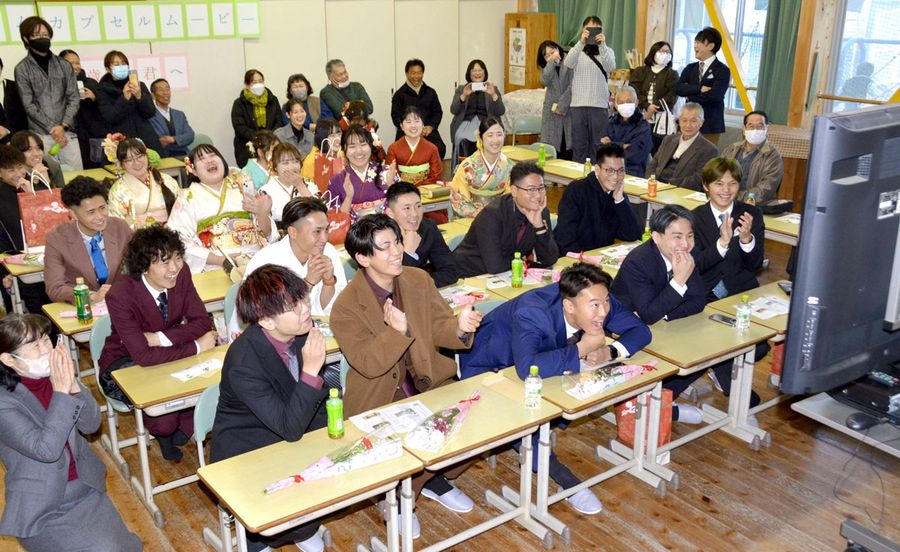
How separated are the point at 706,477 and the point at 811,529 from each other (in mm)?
612

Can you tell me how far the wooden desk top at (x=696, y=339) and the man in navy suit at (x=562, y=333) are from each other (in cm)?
18

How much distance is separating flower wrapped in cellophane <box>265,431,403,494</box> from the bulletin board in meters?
7.99

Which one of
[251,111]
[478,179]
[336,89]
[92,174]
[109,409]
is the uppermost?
[336,89]

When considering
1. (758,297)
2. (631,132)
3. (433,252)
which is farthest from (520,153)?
(758,297)

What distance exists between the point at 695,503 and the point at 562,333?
116 cm

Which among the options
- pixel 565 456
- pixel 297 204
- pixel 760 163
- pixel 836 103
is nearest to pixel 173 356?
pixel 297 204

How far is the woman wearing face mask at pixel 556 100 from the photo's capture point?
9.85 m

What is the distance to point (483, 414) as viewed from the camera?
3.49m

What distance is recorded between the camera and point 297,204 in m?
4.58

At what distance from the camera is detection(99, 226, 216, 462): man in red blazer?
13.3 ft

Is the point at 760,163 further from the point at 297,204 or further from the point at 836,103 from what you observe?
the point at 297,204

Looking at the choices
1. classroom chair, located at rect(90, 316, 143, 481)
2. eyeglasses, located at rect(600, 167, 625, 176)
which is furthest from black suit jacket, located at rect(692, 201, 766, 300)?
classroom chair, located at rect(90, 316, 143, 481)

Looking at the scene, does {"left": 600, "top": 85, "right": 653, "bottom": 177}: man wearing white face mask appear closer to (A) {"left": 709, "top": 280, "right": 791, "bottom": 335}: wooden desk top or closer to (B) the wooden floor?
(A) {"left": 709, "top": 280, "right": 791, "bottom": 335}: wooden desk top

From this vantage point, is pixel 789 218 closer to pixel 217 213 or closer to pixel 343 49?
pixel 217 213
